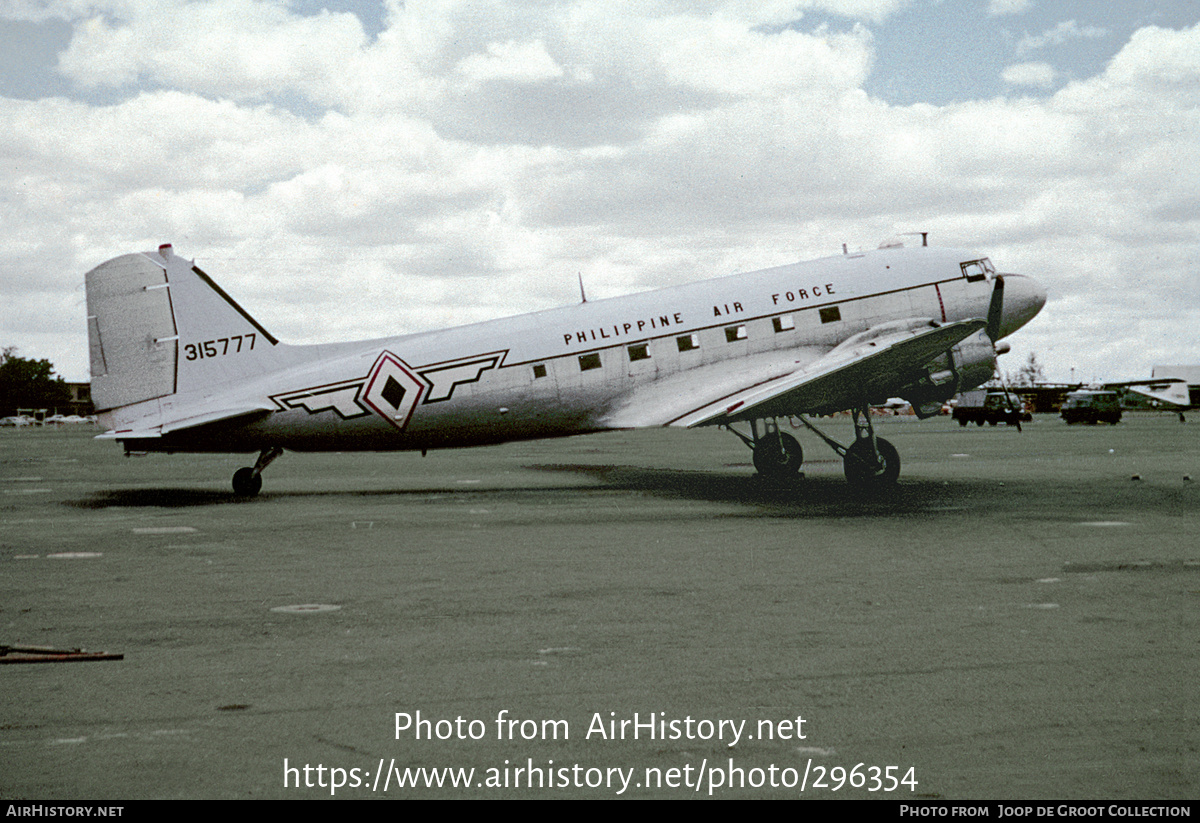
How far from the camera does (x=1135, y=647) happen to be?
22.9 ft

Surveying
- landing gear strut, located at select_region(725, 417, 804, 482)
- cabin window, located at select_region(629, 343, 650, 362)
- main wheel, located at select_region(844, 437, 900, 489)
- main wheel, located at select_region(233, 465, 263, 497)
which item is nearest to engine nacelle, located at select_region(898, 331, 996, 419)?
main wheel, located at select_region(844, 437, 900, 489)

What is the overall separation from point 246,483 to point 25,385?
567 ft

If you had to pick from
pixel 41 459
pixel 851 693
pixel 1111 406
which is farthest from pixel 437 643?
pixel 1111 406

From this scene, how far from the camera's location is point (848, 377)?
1858 cm

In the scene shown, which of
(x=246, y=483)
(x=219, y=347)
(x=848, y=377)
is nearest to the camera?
(x=848, y=377)

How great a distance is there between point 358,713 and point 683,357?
15.8 meters

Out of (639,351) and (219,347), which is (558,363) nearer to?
(639,351)

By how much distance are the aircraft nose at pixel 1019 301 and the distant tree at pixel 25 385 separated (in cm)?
17928

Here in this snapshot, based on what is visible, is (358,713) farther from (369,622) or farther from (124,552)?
(124,552)

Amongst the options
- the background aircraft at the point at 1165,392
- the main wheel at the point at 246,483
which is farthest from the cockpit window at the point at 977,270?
the background aircraft at the point at 1165,392

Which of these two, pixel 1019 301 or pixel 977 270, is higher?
pixel 977 270

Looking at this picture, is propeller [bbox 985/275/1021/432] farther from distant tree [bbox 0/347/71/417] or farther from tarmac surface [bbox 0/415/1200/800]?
distant tree [bbox 0/347/71/417]

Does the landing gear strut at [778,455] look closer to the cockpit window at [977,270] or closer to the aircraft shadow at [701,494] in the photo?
the aircraft shadow at [701,494]

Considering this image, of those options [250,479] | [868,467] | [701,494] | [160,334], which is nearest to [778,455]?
[868,467]
